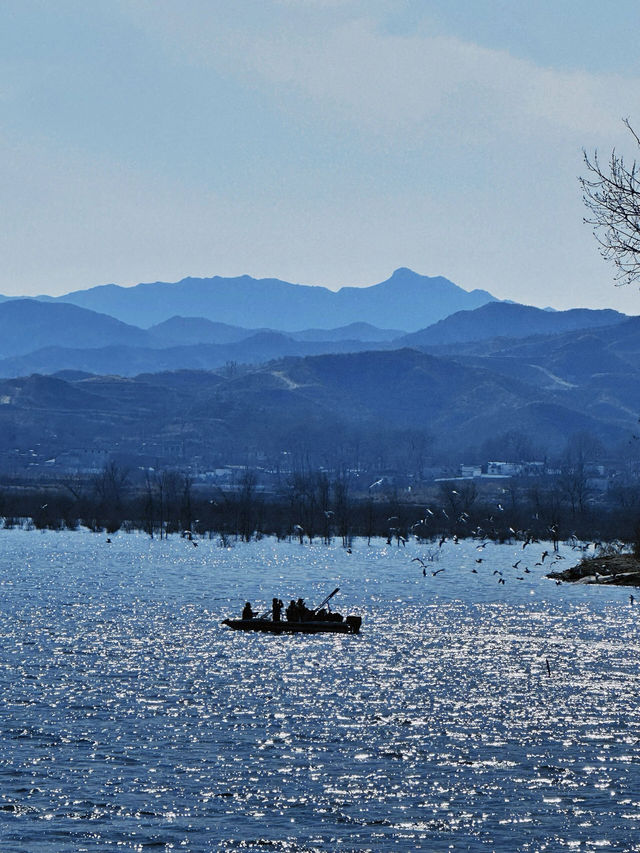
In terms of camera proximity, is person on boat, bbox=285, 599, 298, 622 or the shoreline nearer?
person on boat, bbox=285, 599, 298, 622

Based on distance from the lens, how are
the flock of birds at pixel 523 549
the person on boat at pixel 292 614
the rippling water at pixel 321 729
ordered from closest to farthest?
the rippling water at pixel 321 729, the person on boat at pixel 292 614, the flock of birds at pixel 523 549

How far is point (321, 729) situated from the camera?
40688 millimetres

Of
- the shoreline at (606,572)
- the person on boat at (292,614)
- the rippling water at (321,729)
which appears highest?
the shoreline at (606,572)

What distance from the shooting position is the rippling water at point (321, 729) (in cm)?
2889

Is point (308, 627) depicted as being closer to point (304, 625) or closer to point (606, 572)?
point (304, 625)

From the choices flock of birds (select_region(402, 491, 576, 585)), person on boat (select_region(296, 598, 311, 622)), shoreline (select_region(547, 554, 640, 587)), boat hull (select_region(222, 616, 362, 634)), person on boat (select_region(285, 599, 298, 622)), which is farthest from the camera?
flock of birds (select_region(402, 491, 576, 585))

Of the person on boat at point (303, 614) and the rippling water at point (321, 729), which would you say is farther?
the person on boat at point (303, 614)

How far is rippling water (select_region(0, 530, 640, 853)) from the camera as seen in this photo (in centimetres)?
2889

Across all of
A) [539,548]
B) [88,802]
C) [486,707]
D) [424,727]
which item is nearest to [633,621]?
[486,707]

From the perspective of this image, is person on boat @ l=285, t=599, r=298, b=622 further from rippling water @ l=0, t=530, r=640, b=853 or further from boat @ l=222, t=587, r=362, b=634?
rippling water @ l=0, t=530, r=640, b=853

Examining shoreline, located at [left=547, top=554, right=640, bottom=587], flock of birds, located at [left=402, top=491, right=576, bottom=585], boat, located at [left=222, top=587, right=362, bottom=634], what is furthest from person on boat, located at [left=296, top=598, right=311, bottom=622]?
shoreline, located at [left=547, top=554, right=640, bottom=587]

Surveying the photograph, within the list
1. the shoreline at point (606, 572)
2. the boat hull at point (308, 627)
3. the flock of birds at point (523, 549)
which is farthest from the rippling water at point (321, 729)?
the flock of birds at point (523, 549)

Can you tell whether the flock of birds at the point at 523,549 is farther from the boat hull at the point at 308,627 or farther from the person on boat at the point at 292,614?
the person on boat at the point at 292,614

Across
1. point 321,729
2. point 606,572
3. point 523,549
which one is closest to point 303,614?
point 321,729
